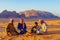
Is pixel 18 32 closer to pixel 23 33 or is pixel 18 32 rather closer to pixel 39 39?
pixel 23 33

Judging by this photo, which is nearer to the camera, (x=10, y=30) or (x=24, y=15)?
(x=10, y=30)

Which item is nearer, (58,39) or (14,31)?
(58,39)

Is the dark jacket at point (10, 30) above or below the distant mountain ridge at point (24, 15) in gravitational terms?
below

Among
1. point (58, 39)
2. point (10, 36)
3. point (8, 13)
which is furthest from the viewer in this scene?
point (8, 13)

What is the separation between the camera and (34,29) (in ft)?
51.5

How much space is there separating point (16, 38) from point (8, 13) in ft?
209

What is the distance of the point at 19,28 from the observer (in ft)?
52.2

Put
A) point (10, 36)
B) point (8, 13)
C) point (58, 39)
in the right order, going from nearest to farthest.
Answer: point (58, 39), point (10, 36), point (8, 13)

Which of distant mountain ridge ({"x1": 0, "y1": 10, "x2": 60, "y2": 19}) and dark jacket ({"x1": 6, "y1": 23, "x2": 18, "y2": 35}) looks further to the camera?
distant mountain ridge ({"x1": 0, "y1": 10, "x2": 60, "y2": 19})

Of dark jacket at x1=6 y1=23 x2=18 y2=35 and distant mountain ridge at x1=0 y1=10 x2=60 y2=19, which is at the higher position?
distant mountain ridge at x1=0 y1=10 x2=60 y2=19

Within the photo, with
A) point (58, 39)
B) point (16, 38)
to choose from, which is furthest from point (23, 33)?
point (58, 39)

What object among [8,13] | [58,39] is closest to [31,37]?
[58,39]

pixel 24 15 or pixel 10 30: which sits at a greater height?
pixel 24 15

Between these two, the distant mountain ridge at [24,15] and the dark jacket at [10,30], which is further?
the distant mountain ridge at [24,15]
